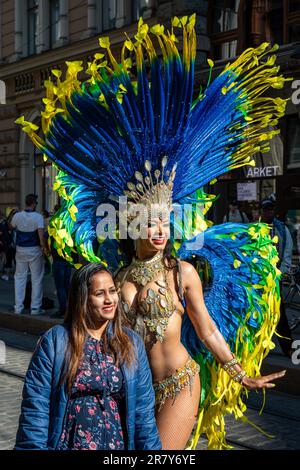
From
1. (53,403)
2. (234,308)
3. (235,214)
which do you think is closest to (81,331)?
(53,403)

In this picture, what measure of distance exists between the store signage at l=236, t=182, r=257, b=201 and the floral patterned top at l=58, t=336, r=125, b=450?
12161mm

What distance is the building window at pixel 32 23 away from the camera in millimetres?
20781

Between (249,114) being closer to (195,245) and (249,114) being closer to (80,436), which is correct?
(195,245)

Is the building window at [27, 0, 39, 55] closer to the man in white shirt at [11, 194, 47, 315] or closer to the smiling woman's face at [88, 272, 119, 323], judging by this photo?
the man in white shirt at [11, 194, 47, 315]

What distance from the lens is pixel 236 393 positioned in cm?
348

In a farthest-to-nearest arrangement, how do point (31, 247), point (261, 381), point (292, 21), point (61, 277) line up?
point (292, 21)
point (31, 247)
point (61, 277)
point (261, 381)

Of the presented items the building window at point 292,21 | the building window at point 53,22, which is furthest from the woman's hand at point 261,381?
the building window at point 53,22

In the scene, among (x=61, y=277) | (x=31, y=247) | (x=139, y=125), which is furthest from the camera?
(x=31, y=247)

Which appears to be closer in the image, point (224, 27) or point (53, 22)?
point (224, 27)

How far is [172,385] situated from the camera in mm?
3141

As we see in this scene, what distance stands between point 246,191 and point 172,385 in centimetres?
1166

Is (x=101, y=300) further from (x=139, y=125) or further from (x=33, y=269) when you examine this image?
(x=33, y=269)

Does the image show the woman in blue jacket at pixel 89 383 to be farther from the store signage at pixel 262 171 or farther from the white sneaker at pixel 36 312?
the store signage at pixel 262 171

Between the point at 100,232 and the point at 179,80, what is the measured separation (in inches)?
35.1
